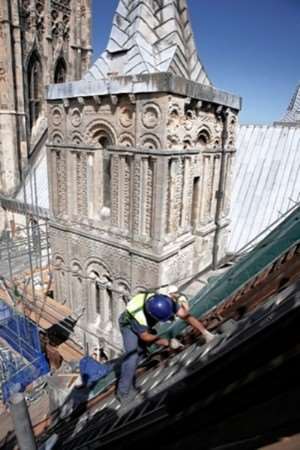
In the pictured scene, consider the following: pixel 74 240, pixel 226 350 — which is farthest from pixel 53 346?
pixel 226 350

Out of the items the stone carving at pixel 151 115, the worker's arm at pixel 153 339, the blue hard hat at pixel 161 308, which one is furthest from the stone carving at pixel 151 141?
the worker's arm at pixel 153 339

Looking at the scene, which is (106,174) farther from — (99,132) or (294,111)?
(294,111)

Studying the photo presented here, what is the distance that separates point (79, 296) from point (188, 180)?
236 inches

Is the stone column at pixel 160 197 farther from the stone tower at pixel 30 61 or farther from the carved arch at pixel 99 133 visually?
the stone tower at pixel 30 61

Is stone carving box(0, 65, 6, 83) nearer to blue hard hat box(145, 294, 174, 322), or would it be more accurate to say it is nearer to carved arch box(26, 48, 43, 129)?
carved arch box(26, 48, 43, 129)

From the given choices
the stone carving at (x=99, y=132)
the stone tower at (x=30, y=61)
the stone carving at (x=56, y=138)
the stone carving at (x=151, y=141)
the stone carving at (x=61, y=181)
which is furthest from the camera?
the stone tower at (x=30, y=61)

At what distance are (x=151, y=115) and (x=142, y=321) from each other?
5.17 metres

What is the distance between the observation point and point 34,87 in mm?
19781

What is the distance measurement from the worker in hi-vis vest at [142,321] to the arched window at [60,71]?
2026cm

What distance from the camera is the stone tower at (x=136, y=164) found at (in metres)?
8.16

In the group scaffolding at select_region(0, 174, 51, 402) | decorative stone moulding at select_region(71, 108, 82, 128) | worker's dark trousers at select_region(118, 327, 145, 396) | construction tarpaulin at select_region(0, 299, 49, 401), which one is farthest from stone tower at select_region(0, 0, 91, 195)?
worker's dark trousers at select_region(118, 327, 145, 396)

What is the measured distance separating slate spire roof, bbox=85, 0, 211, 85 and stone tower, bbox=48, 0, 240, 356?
3 centimetres

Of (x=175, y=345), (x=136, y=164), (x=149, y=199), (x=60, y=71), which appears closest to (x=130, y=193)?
(x=149, y=199)

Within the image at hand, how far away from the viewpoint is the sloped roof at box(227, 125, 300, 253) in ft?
41.7
